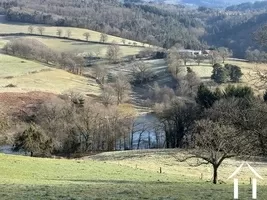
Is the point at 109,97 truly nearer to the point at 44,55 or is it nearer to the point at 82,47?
the point at 44,55

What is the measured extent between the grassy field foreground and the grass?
199ft

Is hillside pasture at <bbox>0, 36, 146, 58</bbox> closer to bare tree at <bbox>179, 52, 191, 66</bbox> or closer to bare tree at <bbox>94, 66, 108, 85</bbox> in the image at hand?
bare tree at <bbox>179, 52, 191, 66</bbox>

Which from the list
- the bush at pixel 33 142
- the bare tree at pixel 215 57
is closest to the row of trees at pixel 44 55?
the bare tree at pixel 215 57

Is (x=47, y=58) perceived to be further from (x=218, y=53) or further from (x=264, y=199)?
(x=264, y=199)

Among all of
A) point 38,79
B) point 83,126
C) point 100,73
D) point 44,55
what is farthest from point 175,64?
point 83,126

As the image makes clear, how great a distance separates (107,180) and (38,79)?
98.0m

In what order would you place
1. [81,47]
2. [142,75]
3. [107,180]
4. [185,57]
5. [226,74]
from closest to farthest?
[107,180], [226,74], [142,75], [185,57], [81,47]

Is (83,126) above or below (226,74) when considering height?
below

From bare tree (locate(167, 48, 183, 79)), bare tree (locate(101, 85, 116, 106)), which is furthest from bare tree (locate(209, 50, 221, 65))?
bare tree (locate(101, 85, 116, 106))

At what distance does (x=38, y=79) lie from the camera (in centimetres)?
12744

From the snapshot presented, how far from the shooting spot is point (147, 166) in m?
47.6

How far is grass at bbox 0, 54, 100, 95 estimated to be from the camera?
117188 millimetres

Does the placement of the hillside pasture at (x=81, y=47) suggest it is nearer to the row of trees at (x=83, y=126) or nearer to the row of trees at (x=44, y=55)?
the row of trees at (x=44, y=55)

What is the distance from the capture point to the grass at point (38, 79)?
117188mm
